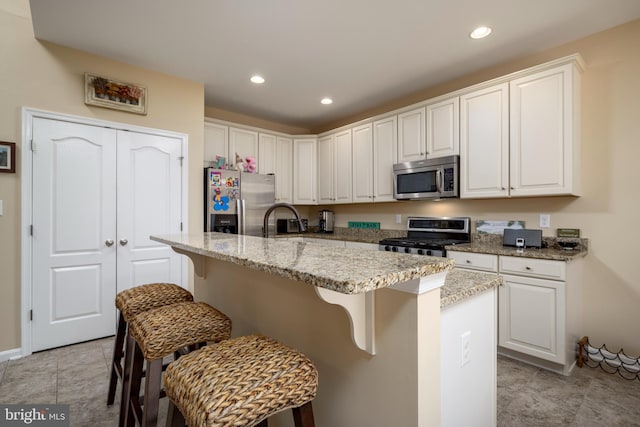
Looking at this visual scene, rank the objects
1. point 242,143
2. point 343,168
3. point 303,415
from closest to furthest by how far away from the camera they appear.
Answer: point 303,415 < point 242,143 < point 343,168

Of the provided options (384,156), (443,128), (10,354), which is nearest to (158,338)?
(10,354)

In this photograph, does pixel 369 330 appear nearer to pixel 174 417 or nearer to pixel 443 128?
pixel 174 417

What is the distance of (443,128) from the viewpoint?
3.20 m

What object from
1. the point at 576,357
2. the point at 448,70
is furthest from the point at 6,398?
the point at 448,70

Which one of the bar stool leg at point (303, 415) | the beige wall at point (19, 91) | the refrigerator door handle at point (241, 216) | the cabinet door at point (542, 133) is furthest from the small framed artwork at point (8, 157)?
the cabinet door at point (542, 133)

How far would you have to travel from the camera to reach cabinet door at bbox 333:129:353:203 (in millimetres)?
4250

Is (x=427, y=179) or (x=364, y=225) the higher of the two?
(x=427, y=179)

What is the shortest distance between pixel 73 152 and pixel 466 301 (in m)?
3.27

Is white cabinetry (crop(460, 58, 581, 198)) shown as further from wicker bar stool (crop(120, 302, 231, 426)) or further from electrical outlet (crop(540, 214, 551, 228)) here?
wicker bar stool (crop(120, 302, 231, 426))

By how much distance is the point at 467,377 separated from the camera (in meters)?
1.14

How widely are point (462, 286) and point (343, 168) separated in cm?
334

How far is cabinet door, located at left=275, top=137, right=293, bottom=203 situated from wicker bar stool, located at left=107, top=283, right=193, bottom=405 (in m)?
2.85

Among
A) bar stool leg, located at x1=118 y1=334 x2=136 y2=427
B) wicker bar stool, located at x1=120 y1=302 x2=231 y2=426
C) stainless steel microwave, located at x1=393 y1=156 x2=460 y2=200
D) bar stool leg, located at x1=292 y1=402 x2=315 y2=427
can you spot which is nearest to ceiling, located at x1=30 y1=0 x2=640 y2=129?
stainless steel microwave, located at x1=393 y1=156 x2=460 y2=200

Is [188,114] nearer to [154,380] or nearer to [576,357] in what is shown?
[154,380]
